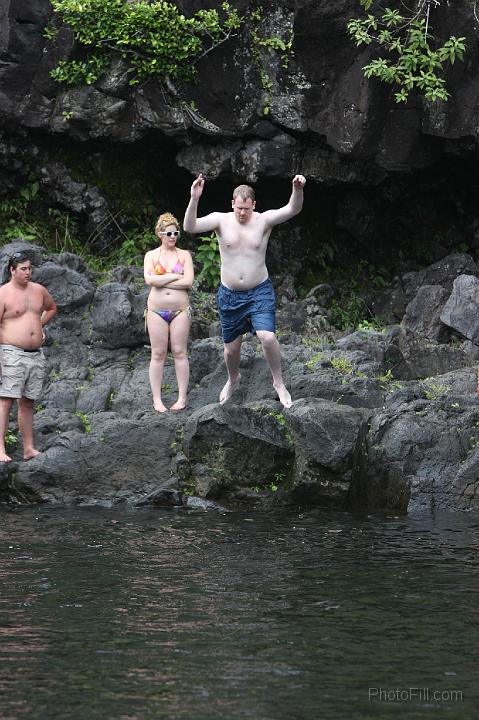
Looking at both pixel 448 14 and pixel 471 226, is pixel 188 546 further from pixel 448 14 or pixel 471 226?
pixel 471 226

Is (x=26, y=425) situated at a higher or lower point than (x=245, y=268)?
lower

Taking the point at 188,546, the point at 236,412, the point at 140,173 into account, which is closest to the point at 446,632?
the point at 188,546

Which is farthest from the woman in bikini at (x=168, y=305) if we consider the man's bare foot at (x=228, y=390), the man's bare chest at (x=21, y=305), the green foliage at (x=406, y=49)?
the green foliage at (x=406, y=49)

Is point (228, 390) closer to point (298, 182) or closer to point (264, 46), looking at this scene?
point (298, 182)

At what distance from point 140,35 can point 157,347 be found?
5533 millimetres

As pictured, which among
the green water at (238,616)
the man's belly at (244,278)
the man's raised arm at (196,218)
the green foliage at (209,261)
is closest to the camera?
the green water at (238,616)

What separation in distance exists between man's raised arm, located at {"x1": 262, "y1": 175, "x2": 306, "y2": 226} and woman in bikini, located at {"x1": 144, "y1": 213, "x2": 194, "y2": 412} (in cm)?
117

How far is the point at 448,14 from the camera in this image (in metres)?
14.7

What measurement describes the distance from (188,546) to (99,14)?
856cm

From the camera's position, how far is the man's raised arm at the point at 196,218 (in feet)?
31.6

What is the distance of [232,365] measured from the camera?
34.7 feet

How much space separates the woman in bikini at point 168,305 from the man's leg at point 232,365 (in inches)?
20.9

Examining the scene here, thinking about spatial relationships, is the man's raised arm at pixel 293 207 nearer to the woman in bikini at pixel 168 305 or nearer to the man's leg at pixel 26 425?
the woman in bikini at pixel 168 305

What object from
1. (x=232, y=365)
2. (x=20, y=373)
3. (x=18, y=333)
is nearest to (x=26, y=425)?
(x=20, y=373)
